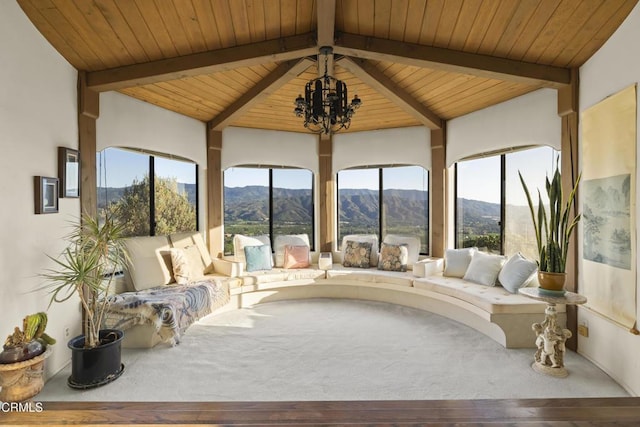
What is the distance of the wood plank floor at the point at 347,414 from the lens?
156 centimetres

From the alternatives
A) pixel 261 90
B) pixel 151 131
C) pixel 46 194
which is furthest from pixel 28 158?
pixel 261 90

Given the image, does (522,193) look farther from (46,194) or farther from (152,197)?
(46,194)

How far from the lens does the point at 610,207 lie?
9.69ft

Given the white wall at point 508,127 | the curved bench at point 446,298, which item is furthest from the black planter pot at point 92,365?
the white wall at point 508,127

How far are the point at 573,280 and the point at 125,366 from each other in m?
4.48

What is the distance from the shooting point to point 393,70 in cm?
421

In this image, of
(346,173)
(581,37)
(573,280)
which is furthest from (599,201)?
(346,173)

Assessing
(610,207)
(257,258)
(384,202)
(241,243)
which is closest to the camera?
(610,207)

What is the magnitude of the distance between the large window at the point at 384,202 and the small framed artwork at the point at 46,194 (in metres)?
4.33

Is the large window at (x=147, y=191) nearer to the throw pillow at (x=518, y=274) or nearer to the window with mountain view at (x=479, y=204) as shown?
the window with mountain view at (x=479, y=204)

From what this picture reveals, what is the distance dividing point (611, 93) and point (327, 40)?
8.39 ft

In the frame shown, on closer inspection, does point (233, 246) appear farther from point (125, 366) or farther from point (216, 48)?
point (216, 48)

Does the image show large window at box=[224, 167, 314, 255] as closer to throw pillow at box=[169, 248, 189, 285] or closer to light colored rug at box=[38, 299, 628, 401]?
throw pillow at box=[169, 248, 189, 285]

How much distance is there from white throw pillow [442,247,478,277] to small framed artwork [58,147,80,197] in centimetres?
458
